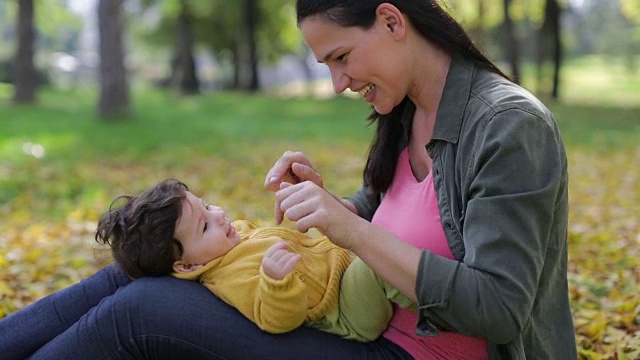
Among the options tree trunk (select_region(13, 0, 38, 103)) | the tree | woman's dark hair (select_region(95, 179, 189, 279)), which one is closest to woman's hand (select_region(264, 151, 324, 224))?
woman's dark hair (select_region(95, 179, 189, 279))

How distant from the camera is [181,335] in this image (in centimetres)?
223

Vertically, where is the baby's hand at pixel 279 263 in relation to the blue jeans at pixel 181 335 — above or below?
above

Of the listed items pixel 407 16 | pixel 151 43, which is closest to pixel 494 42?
pixel 151 43

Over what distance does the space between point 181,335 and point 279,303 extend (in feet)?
0.88

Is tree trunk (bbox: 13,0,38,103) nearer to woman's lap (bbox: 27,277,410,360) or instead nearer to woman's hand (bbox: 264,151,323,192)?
woman's hand (bbox: 264,151,323,192)

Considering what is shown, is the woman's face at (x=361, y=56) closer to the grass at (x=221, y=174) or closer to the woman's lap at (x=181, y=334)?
the woman's lap at (x=181, y=334)

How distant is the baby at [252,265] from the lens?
225 centimetres

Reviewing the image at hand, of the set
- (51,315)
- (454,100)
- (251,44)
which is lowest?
(251,44)

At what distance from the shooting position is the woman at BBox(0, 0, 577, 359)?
199cm

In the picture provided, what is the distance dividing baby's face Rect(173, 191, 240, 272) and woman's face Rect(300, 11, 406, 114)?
56 centimetres

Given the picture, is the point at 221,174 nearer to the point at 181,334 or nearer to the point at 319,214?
the point at 181,334

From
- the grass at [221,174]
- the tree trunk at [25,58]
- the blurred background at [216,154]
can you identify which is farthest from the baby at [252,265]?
the tree trunk at [25,58]

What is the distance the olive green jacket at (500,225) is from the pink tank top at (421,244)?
0.05 metres

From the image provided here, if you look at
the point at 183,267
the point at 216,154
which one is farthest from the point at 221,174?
the point at 183,267
